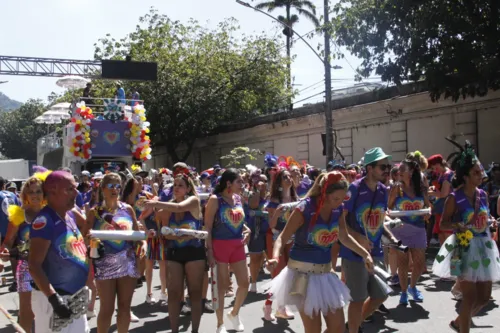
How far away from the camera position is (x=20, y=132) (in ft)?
254

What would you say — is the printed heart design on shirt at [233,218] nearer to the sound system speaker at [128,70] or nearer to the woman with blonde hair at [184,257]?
the woman with blonde hair at [184,257]

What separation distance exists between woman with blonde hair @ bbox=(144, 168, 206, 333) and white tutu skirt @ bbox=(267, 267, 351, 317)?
1.53 metres

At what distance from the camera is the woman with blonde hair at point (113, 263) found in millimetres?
5555

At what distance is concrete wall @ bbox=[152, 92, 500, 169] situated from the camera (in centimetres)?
1828

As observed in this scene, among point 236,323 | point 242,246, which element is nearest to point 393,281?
point 236,323

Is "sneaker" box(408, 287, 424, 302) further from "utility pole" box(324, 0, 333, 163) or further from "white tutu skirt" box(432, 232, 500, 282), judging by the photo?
"utility pole" box(324, 0, 333, 163)

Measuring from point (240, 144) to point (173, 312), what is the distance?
27.7m

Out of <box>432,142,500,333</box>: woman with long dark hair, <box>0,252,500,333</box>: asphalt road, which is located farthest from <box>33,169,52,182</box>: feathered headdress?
<box>432,142,500,333</box>: woman with long dark hair

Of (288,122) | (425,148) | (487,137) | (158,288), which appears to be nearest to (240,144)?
(288,122)

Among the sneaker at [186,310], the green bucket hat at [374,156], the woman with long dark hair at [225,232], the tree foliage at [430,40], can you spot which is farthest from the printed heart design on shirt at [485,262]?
the tree foliage at [430,40]

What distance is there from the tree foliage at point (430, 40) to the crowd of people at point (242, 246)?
7492 millimetres

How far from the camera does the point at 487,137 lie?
18.2 metres

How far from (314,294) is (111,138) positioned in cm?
1557

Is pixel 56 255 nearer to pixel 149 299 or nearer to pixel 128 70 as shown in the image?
pixel 149 299
